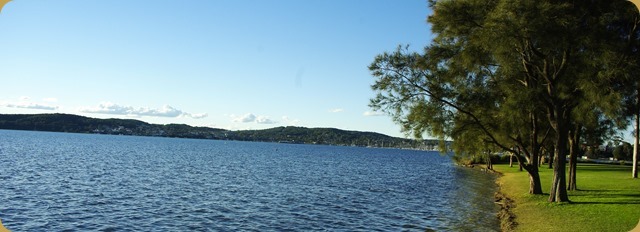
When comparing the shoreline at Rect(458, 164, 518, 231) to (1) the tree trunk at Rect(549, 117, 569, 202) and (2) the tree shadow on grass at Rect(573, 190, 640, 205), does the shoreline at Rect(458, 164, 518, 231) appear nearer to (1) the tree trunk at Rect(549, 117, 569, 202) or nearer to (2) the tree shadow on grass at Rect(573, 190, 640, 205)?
(1) the tree trunk at Rect(549, 117, 569, 202)

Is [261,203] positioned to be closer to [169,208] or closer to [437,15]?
[169,208]

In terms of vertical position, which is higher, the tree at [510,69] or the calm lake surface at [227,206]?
the tree at [510,69]

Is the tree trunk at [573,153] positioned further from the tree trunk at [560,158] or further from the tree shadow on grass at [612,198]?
the tree trunk at [560,158]

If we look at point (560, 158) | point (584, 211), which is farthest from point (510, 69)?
point (584, 211)

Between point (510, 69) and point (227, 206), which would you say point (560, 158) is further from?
point (227, 206)

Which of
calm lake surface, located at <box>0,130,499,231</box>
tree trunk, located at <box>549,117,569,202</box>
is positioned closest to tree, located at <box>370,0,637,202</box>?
tree trunk, located at <box>549,117,569,202</box>

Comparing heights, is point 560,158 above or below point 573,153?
below

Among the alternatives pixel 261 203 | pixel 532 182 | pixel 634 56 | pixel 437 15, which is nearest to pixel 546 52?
pixel 634 56

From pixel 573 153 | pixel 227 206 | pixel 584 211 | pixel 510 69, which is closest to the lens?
pixel 584 211

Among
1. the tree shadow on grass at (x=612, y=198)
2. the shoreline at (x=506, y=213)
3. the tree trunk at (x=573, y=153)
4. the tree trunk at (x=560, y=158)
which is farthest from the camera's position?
the tree trunk at (x=573, y=153)

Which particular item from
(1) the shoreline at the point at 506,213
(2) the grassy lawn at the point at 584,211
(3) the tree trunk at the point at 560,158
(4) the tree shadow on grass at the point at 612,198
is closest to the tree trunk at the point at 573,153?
(2) the grassy lawn at the point at 584,211

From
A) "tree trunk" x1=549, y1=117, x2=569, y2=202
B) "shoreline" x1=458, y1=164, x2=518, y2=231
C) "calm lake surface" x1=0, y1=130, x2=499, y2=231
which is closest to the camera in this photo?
"shoreline" x1=458, y1=164, x2=518, y2=231

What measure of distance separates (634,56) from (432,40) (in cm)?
1129

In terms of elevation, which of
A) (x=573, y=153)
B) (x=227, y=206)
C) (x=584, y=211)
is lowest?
(x=227, y=206)
